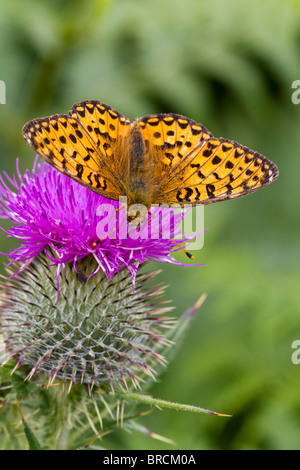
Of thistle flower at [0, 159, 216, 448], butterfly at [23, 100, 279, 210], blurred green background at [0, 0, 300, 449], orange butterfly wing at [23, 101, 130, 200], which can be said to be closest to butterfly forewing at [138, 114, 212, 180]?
butterfly at [23, 100, 279, 210]

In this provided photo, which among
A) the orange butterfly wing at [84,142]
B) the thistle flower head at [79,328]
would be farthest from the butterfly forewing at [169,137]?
the thistle flower head at [79,328]

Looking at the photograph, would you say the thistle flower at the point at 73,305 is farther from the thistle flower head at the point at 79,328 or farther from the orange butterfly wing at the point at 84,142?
the orange butterfly wing at the point at 84,142

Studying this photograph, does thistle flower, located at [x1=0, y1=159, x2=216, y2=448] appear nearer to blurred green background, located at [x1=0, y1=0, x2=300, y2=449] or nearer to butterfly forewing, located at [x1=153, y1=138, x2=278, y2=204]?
butterfly forewing, located at [x1=153, y1=138, x2=278, y2=204]

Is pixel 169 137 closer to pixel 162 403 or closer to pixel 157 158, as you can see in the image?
pixel 157 158

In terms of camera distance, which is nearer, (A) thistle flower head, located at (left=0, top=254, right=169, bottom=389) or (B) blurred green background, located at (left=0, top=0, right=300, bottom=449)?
(A) thistle flower head, located at (left=0, top=254, right=169, bottom=389)

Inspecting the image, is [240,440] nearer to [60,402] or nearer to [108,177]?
[60,402]

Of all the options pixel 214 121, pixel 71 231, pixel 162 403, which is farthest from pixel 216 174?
pixel 214 121
